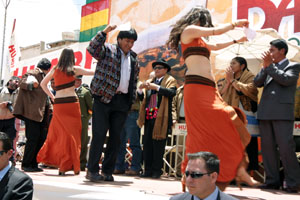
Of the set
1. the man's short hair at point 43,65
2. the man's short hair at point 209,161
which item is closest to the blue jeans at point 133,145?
the man's short hair at point 43,65

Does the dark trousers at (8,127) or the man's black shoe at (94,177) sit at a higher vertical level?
the dark trousers at (8,127)

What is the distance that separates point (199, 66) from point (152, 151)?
2.75 meters

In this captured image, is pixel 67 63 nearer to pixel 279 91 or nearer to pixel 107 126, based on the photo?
pixel 107 126

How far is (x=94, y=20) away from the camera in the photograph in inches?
466

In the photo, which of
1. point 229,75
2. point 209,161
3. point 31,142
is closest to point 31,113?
point 31,142

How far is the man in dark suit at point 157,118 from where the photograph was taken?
6137 millimetres

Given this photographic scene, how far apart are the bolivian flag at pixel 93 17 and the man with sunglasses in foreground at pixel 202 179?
9.38 m

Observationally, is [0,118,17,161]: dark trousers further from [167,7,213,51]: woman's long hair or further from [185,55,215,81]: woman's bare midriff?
[185,55,215,81]: woman's bare midriff

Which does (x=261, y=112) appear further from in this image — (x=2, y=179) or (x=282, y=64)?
(x=2, y=179)

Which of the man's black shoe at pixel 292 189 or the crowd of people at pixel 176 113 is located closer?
the crowd of people at pixel 176 113

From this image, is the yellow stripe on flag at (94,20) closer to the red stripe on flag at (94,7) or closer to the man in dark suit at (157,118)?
the red stripe on flag at (94,7)

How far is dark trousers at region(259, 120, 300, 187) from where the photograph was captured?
4.82 metres

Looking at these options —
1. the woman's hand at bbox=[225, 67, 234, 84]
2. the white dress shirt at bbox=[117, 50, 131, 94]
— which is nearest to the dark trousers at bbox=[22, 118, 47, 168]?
the white dress shirt at bbox=[117, 50, 131, 94]

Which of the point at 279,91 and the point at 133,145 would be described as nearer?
the point at 279,91
